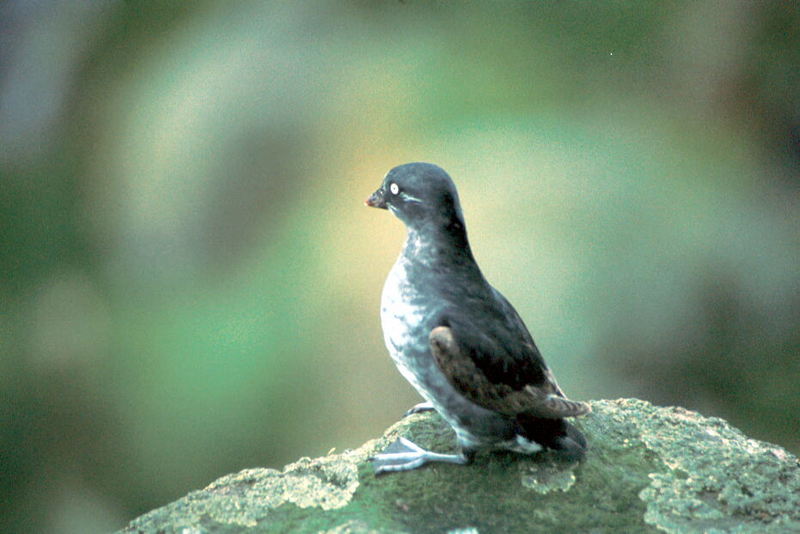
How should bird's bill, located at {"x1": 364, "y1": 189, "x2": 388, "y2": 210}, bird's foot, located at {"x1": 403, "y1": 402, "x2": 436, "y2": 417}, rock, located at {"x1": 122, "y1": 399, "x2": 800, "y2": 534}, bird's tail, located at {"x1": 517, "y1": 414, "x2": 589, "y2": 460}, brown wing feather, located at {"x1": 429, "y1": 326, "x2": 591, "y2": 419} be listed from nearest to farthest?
rock, located at {"x1": 122, "y1": 399, "x2": 800, "y2": 534}, brown wing feather, located at {"x1": 429, "y1": 326, "x2": 591, "y2": 419}, bird's tail, located at {"x1": 517, "y1": 414, "x2": 589, "y2": 460}, bird's bill, located at {"x1": 364, "y1": 189, "x2": 388, "y2": 210}, bird's foot, located at {"x1": 403, "y1": 402, "x2": 436, "y2": 417}

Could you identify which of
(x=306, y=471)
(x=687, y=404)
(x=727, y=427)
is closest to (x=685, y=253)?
(x=687, y=404)

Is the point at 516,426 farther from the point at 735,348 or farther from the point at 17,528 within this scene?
the point at 17,528

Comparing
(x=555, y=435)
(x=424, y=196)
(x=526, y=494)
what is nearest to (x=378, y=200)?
(x=424, y=196)

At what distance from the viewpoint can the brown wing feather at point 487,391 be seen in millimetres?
3152

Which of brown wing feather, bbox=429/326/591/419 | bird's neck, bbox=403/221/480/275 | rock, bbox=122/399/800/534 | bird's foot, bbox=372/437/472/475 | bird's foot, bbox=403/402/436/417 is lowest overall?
rock, bbox=122/399/800/534

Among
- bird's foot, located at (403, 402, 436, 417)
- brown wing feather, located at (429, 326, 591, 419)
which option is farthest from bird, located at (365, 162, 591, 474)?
bird's foot, located at (403, 402, 436, 417)

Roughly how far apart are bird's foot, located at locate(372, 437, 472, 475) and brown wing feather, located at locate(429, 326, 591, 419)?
27 centimetres

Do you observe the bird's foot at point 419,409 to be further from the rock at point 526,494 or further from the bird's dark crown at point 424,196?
the bird's dark crown at point 424,196

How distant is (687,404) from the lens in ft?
15.1

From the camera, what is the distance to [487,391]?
319 cm

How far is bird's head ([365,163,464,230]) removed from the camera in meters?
3.29

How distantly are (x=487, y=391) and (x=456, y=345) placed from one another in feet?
0.65

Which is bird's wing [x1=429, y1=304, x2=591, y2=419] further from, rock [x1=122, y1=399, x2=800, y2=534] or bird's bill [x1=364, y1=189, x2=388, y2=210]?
bird's bill [x1=364, y1=189, x2=388, y2=210]

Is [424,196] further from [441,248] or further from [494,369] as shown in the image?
[494,369]
